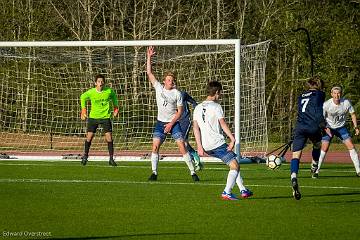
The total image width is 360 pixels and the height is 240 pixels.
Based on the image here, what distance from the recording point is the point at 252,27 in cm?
4103

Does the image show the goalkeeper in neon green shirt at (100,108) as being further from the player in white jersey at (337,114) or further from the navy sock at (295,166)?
the navy sock at (295,166)

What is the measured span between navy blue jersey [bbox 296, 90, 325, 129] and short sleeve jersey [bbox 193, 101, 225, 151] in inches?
70.3

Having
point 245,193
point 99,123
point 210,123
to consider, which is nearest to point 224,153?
point 210,123

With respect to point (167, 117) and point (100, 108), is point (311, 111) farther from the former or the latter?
point (100, 108)

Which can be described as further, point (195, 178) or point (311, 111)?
point (195, 178)

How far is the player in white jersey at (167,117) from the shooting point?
1961 centimetres

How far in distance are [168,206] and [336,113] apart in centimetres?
778

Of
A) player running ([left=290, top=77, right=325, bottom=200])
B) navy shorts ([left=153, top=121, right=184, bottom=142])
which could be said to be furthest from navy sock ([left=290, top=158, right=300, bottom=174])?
navy shorts ([left=153, top=121, right=184, bottom=142])

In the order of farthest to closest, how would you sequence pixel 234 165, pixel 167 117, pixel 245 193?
1. pixel 167 117
2. pixel 245 193
3. pixel 234 165

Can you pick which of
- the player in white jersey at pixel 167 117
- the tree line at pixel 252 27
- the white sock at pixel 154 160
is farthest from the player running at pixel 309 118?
the tree line at pixel 252 27

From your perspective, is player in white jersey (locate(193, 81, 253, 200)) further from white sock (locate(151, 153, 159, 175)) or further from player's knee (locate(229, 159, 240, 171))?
white sock (locate(151, 153, 159, 175))

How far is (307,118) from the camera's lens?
17094mm

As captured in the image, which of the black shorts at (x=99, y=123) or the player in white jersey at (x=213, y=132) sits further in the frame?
the black shorts at (x=99, y=123)

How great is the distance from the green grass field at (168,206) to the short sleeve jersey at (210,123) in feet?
2.83
